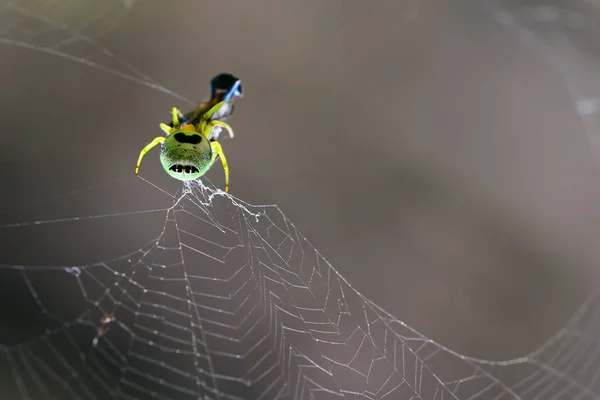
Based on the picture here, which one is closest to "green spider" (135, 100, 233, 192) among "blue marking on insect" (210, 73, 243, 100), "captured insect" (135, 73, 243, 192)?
"captured insect" (135, 73, 243, 192)

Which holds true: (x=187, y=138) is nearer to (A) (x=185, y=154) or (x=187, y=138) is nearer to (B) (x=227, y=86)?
(A) (x=185, y=154)

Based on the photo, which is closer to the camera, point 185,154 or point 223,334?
point 185,154

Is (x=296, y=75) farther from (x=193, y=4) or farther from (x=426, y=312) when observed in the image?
(x=426, y=312)

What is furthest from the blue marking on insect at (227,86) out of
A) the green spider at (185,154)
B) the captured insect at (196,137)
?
the green spider at (185,154)

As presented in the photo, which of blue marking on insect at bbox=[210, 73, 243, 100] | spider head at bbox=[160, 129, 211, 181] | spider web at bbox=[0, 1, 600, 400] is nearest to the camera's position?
spider head at bbox=[160, 129, 211, 181]

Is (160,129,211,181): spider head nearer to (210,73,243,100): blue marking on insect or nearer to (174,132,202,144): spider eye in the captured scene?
(174,132,202,144): spider eye

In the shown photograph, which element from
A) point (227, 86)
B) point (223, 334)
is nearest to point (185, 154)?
point (227, 86)

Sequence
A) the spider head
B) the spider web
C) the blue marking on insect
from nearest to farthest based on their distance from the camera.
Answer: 1. the spider head
2. the blue marking on insect
3. the spider web

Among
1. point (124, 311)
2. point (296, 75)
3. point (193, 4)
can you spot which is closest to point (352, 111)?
point (296, 75)
